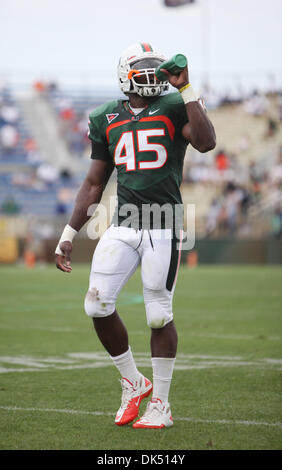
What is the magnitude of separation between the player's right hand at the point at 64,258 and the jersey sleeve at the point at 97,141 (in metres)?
0.52

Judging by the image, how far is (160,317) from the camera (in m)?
4.29

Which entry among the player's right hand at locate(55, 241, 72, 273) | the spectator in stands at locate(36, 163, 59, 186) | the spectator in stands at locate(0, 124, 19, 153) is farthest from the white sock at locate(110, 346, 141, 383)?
the spectator in stands at locate(0, 124, 19, 153)

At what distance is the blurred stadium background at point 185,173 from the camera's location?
22.6 meters

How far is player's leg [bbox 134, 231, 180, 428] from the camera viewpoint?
14.1 feet

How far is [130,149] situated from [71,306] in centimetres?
689

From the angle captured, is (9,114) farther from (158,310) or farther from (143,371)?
(158,310)

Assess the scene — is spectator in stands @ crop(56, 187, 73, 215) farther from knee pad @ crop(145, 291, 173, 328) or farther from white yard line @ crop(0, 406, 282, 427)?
knee pad @ crop(145, 291, 173, 328)

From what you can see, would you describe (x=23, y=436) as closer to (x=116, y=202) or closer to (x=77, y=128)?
(x=116, y=202)

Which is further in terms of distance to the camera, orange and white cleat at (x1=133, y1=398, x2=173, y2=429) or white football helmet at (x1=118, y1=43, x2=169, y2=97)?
white football helmet at (x1=118, y1=43, x2=169, y2=97)

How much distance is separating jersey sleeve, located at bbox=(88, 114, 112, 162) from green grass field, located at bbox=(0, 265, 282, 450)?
1437 millimetres

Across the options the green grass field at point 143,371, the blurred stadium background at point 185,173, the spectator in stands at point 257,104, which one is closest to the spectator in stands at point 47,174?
the blurred stadium background at point 185,173

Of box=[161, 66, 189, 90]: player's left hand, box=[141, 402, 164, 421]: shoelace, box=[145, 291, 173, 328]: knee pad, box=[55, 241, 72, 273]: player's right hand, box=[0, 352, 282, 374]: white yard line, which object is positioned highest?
box=[161, 66, 189, 90]: player's left hand

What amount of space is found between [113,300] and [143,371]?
164cm

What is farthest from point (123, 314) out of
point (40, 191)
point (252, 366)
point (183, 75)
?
point (40, 191)
